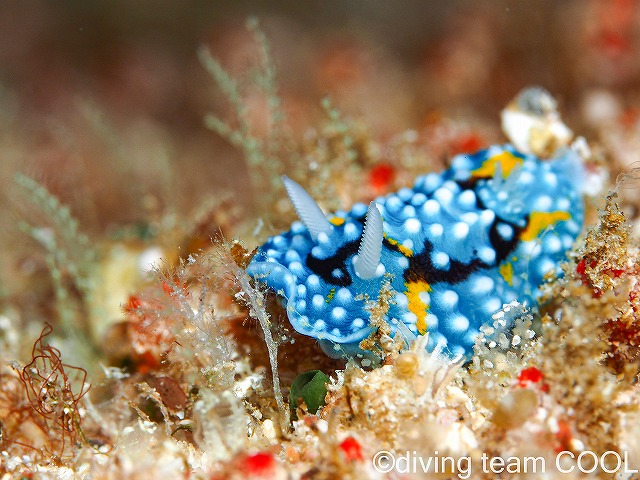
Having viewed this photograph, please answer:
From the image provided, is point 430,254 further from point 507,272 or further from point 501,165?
point 501,165

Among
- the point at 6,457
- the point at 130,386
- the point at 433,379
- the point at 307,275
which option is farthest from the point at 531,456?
the point at 6,457

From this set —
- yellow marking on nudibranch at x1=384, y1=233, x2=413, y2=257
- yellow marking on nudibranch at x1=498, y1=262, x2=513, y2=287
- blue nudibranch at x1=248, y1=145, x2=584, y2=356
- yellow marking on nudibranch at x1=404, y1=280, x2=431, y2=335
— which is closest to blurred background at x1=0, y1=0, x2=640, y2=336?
blue nudibranch at x1=248, y1=145, x2=584, y2=356

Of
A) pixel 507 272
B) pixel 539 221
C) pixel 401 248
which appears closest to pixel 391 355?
pixel 401 248

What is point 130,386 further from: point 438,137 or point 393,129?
point 393,129

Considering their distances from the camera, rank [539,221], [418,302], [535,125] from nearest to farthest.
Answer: [418,302] < [539,221] < [535,125]

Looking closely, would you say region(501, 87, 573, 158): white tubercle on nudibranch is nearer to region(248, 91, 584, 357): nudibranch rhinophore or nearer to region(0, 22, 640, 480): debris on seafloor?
region(0, 22, 640, 480): debris on seafloor

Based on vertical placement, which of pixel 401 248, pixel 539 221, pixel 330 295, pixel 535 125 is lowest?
pixel 330 295

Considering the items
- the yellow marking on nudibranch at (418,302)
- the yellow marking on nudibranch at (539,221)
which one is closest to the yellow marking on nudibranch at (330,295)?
the yellow marking on nudibranch at (418,302)

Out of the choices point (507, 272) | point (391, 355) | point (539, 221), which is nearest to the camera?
point (391, 355)
